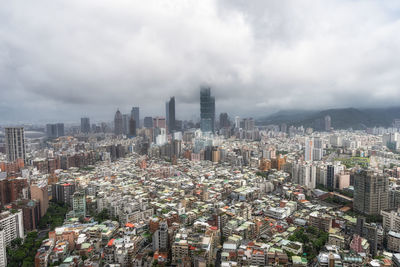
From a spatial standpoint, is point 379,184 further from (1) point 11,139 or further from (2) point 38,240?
(1) point 11,139

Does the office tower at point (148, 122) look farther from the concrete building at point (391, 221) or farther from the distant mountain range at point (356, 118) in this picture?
the concrete building at point (391, 221)

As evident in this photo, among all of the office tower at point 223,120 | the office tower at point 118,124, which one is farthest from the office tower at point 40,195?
the office tower at point 223,120

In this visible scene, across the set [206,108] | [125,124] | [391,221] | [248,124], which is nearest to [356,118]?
[248,124]

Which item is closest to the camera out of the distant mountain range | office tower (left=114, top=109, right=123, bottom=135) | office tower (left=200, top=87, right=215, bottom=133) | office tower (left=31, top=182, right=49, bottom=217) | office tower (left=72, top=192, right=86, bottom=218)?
office tower (left=72, top=192, right=86, bottom=218)

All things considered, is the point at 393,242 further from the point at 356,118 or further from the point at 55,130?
the point at 356,118

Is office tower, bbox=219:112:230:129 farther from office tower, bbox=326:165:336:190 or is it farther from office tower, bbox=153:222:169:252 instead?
office tower, bbox=153:222:169:252

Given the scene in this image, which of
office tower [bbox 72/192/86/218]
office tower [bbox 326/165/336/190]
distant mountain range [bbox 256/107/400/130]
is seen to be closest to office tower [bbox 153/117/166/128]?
distant mountain range [bbox 256/107/400/130]

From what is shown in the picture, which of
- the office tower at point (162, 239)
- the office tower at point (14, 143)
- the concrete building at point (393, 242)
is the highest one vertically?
the office tower at point (14, 143)
